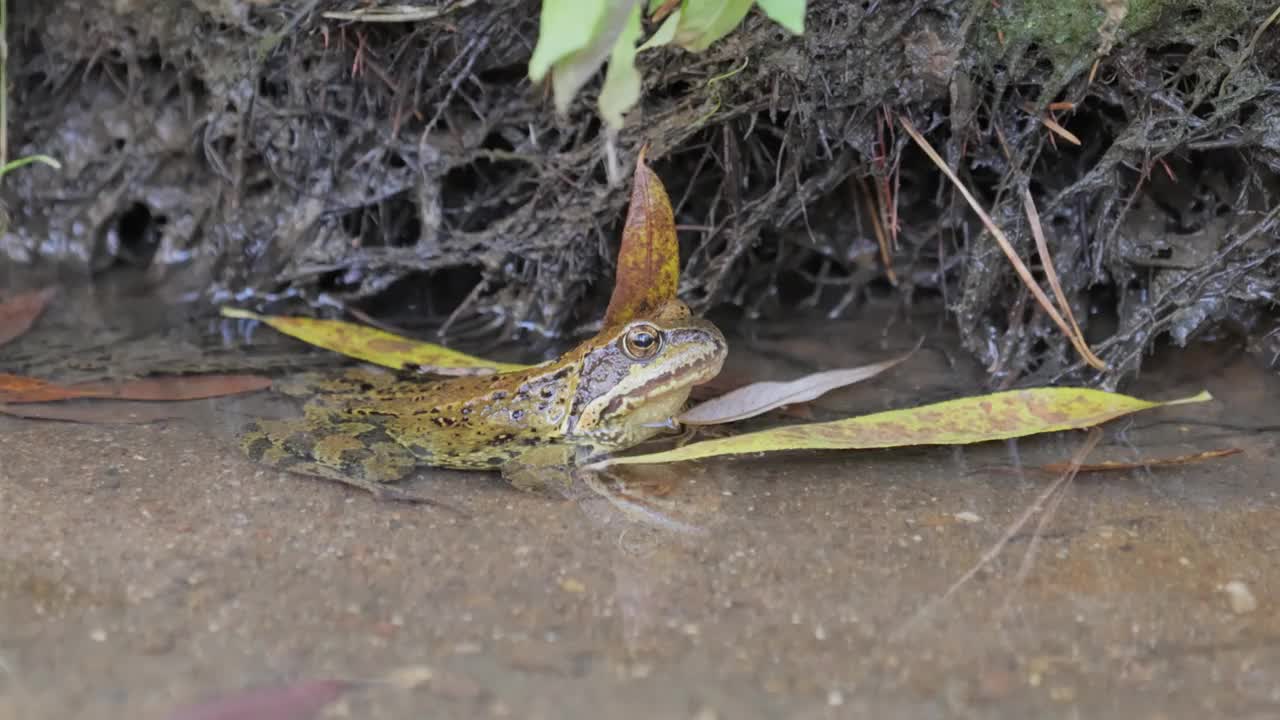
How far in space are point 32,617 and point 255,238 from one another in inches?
113

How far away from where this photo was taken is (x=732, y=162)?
4051 mm

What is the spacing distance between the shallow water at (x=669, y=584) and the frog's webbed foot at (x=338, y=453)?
0.08 metres

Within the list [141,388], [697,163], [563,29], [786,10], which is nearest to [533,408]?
[697,163]

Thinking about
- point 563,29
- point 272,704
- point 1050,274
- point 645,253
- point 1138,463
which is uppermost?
point 563,29

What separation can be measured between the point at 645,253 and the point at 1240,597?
1.99 metres

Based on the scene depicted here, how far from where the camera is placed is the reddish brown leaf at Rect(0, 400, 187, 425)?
366 cm

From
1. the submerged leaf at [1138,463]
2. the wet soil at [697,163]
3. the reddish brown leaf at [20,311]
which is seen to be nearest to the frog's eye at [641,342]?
the wet soil at [697,163]

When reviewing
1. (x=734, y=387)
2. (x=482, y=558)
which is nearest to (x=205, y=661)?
(x=482, y=558)

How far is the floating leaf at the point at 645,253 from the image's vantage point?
3584mm

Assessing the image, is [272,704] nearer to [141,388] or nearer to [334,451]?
[334,451]

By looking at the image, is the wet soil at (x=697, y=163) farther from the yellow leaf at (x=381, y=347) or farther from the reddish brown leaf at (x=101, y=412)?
the reddish brown leaf at (x=101, y=412)

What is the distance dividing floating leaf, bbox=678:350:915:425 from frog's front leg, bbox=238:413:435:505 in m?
1.00

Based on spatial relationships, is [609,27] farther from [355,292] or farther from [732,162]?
[355,292]

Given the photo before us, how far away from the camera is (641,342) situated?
376 centimetres
